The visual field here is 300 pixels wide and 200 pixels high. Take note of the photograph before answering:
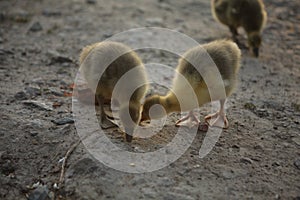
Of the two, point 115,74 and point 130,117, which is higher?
point 115,74

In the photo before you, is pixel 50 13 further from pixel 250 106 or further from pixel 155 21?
pixel 250 106

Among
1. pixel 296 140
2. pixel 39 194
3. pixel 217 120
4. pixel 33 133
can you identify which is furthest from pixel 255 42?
pixel 39 194

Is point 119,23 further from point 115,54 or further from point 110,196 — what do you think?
point 110,196

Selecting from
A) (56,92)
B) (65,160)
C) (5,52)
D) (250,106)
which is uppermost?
(65,160)

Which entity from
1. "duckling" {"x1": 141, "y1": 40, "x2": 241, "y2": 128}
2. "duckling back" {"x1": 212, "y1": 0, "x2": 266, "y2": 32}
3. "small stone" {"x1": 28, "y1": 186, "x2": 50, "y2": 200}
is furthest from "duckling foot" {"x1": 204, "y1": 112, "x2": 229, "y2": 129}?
"duckling back" {"x1": 212, "y1": 0, "x2": 266, "y2": 32}

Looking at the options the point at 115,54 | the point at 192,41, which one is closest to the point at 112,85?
the point at 115,54

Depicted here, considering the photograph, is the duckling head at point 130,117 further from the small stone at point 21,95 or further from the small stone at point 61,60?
the small stone at point 61,60

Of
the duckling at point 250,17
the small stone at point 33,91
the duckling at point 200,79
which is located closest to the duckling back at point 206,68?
the duckling at point 200,79
